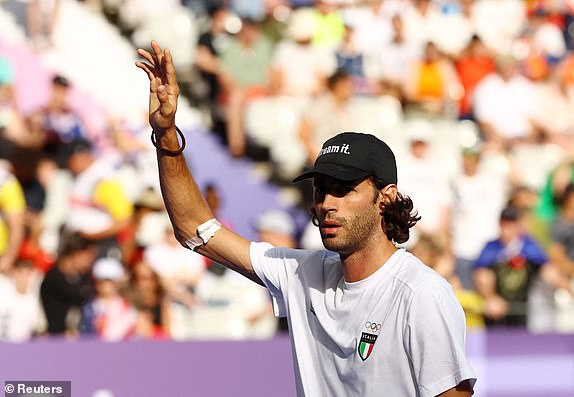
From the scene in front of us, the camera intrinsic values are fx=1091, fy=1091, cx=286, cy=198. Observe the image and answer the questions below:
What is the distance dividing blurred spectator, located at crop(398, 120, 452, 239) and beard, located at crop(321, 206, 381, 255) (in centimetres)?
644

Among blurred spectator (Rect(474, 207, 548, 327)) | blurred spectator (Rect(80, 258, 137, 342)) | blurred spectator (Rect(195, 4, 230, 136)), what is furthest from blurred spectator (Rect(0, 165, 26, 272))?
blurred spectator (Rect(474, 207, 548, 327))

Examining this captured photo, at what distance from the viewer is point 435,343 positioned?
3.36 m

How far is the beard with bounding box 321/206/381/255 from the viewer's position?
3.65m

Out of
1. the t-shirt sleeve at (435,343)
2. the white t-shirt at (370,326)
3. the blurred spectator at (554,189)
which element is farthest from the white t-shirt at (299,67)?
the t-shirt sleeve at (435,343)

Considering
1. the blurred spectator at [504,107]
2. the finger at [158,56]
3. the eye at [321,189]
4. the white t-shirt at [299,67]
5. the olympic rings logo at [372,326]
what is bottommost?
the olympic rings logo at [372,326]

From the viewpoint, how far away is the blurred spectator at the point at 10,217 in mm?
9203

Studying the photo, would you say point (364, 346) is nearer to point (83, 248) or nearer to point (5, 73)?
point (83, 248)

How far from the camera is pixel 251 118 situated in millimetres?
11070

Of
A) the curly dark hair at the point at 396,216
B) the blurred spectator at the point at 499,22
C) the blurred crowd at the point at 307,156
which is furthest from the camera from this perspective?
the blurred spectator at the point at 499,22

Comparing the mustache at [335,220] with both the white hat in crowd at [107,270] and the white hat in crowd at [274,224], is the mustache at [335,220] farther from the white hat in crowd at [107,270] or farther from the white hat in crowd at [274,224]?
the white hat in crowd at [274,224]

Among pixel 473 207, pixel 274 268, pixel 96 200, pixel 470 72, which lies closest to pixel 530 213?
pixel 473 207

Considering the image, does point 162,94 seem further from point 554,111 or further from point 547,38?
point 547,38

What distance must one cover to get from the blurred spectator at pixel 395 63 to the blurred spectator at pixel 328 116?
2.25ft

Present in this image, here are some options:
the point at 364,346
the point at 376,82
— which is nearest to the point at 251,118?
the point at 376,82
